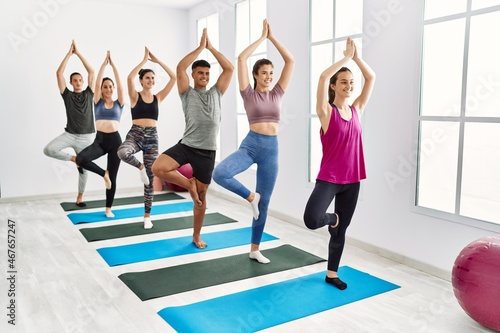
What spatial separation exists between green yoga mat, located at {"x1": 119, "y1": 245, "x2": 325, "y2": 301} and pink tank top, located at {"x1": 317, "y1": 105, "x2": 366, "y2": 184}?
1068 millimetres

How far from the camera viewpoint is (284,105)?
546cm

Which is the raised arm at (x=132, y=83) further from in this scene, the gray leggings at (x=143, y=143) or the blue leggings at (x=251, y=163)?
the blue leggings at (x=251, y=163)

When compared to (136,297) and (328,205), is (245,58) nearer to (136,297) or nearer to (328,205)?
(328,205)

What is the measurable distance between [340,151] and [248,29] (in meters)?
3.56

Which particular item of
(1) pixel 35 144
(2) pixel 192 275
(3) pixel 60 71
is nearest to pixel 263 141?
(2) pixel 192 275

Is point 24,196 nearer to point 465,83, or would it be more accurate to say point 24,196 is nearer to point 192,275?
point 192,275

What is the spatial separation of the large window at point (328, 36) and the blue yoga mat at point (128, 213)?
6.53 ft

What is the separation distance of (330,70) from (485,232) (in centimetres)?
161

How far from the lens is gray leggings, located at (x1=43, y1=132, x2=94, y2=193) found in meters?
5.68

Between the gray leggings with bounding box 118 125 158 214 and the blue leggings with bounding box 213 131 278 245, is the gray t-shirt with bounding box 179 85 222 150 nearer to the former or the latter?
the blue leggings with bounding box 213 131 278 245

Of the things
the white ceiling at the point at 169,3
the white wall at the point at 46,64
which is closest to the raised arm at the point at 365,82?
the white ceiling at the point at 169,3

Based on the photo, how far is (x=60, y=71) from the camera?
5.58m

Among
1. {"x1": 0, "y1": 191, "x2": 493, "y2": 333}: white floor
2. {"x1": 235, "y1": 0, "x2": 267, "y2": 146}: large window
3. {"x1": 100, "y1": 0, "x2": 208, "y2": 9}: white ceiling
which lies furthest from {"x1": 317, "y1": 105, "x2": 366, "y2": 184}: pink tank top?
{"x1": 100, "y1": 0, "x2": 208, "y2": 9}: white ceiling

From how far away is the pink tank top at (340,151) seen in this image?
322 centimetres
